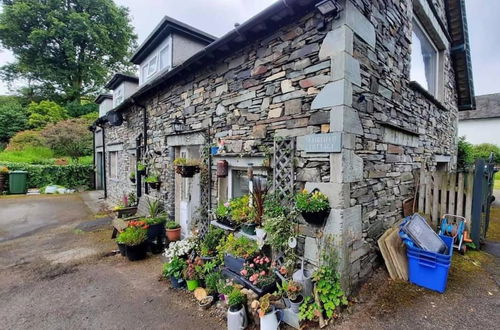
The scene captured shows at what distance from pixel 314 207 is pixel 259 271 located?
58.2 inches

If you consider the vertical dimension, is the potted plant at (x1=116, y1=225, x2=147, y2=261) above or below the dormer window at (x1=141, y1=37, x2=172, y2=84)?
below

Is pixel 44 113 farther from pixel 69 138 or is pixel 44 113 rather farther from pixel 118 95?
pixel 118 95

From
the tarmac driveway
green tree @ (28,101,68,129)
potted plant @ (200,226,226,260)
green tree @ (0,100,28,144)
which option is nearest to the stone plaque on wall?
potted plant @ (200,226,226,260)

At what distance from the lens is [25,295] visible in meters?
4.04

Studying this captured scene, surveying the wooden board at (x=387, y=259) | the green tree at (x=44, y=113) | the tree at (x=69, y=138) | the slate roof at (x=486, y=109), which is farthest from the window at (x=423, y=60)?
the slate roof at (x=486, y=109)

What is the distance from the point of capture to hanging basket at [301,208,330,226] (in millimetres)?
2938

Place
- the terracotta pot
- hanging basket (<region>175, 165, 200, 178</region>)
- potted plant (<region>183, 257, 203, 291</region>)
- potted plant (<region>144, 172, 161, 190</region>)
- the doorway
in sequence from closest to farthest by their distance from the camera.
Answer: potted plant (<region>183, 257, 203, 291</region>), hanging basket (<region>175, 165, 200, 178</region>), the terracotta pot, potted plant (<region>144, 172, 161, 190</region>), the doorway

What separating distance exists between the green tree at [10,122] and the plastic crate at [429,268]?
97.0 ft

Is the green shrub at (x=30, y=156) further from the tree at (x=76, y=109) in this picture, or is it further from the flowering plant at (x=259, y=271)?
the flowering plant at (x=259, y=271)

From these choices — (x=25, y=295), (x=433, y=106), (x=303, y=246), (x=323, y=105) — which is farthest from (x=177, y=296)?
(x=433, y=106)

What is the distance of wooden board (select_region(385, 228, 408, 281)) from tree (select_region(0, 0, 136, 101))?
1087 inches

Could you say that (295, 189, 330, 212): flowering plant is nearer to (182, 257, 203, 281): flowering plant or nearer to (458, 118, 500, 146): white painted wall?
(182, 257, 203, 281): flowering plant

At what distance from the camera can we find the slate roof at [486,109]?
25717mm

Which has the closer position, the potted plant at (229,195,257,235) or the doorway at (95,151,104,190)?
the potted plant at (229,195,257,235)
